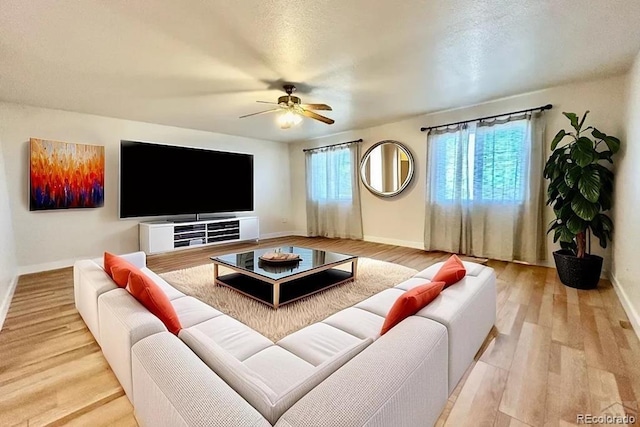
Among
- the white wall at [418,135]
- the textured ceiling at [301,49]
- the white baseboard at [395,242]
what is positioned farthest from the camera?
the white baseboard at [395,242]

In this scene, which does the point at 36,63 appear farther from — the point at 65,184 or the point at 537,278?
the point at 537,278

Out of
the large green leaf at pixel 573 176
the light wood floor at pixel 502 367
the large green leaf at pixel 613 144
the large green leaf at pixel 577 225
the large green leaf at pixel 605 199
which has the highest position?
the large green leaf at pixel 613 144

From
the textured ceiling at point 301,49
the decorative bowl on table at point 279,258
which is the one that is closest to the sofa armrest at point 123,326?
the decorative bowl on table at point 279,258

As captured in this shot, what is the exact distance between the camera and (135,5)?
185 centimetres

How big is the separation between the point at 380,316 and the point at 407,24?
2.09 metres

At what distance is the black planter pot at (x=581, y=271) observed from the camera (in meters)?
2.86

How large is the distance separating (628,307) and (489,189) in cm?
206

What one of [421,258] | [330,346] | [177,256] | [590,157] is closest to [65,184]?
[177,256]

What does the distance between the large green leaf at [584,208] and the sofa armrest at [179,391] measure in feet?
11.6

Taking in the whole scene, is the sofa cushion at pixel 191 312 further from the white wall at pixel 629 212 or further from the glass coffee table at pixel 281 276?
the white wall at pixel 629 212

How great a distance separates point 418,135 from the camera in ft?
16.0

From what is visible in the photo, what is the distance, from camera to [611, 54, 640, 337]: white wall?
7.38ft

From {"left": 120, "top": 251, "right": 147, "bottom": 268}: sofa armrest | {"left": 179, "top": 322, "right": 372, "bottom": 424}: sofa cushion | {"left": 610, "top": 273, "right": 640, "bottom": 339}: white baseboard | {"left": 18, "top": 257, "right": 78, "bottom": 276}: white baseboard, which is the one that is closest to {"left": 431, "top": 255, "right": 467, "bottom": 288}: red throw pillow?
{"left": 179, "top": 322, "right": 372, "bottom": 424}: sofa cushion

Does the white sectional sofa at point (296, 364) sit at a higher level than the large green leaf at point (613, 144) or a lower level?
lower
